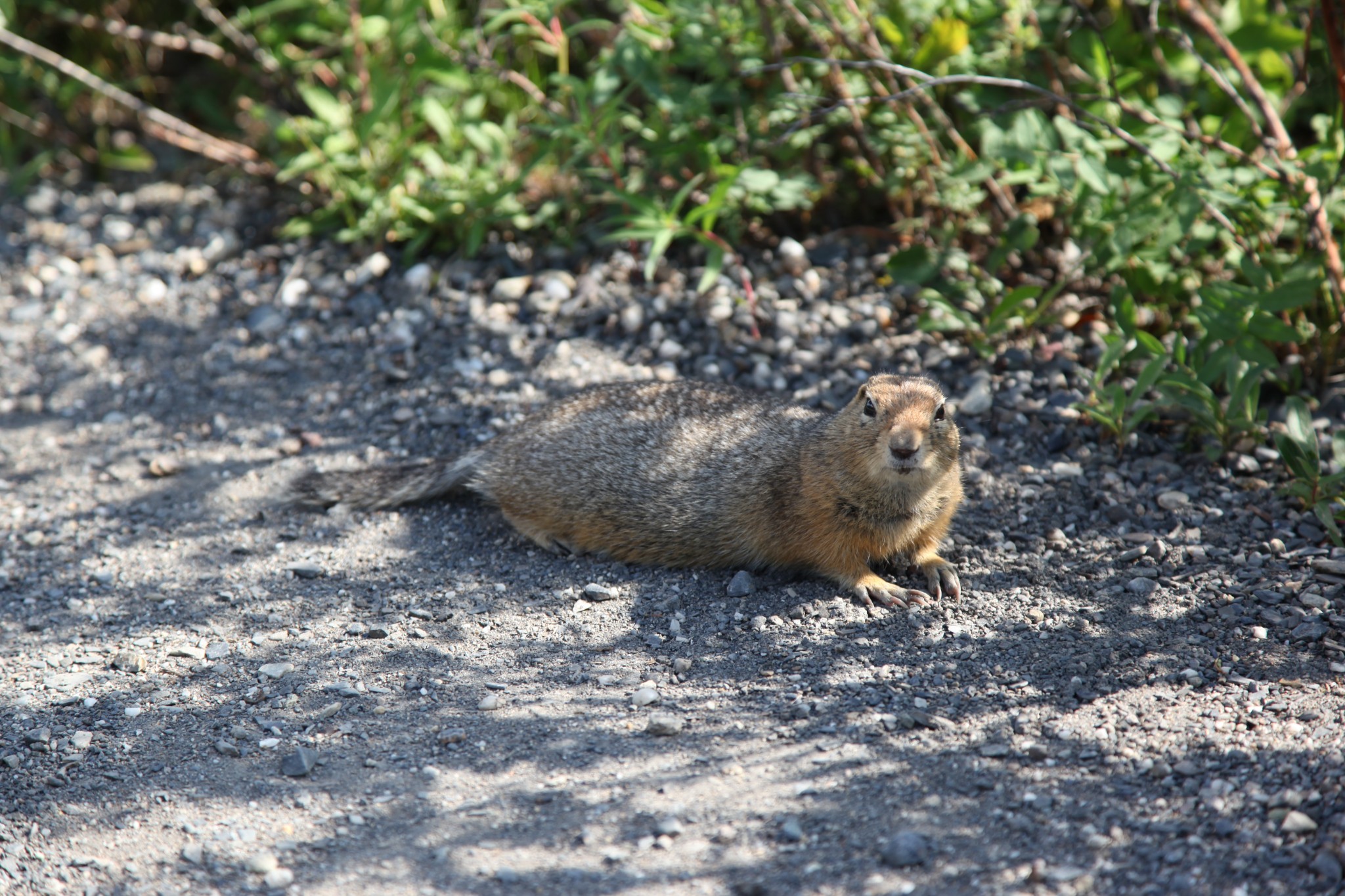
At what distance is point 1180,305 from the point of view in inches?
243

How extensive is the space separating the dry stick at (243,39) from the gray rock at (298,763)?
5227mm

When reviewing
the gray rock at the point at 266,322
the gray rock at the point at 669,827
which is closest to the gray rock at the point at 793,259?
the gray rock at the point at 266,322

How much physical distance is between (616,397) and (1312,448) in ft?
10.3

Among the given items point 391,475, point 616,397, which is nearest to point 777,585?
point 616,397

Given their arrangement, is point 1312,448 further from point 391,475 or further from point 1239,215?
point 391,475

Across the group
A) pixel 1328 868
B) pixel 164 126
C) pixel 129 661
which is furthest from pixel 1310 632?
pixel 164 126

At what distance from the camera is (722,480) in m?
5.12

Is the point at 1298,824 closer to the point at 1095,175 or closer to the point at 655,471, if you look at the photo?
the point at 655,471

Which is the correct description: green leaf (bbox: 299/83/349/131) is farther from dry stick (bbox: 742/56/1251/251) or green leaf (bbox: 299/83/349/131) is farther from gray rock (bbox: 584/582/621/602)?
gray rock (bbox: 584/582/621/602)

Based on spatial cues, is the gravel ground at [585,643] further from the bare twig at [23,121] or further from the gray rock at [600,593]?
the bare twig at [23,121]

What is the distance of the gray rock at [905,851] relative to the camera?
337 centimetres

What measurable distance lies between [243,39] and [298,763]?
5.38 m

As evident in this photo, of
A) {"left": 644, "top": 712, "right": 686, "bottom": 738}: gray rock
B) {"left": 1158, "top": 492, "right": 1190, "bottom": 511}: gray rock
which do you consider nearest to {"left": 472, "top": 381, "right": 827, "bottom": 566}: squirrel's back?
{"left": 644, "top": 712, "right": 686, "bottom": 738}: gray rock

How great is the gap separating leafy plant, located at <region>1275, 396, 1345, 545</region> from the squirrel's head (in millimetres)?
1513
